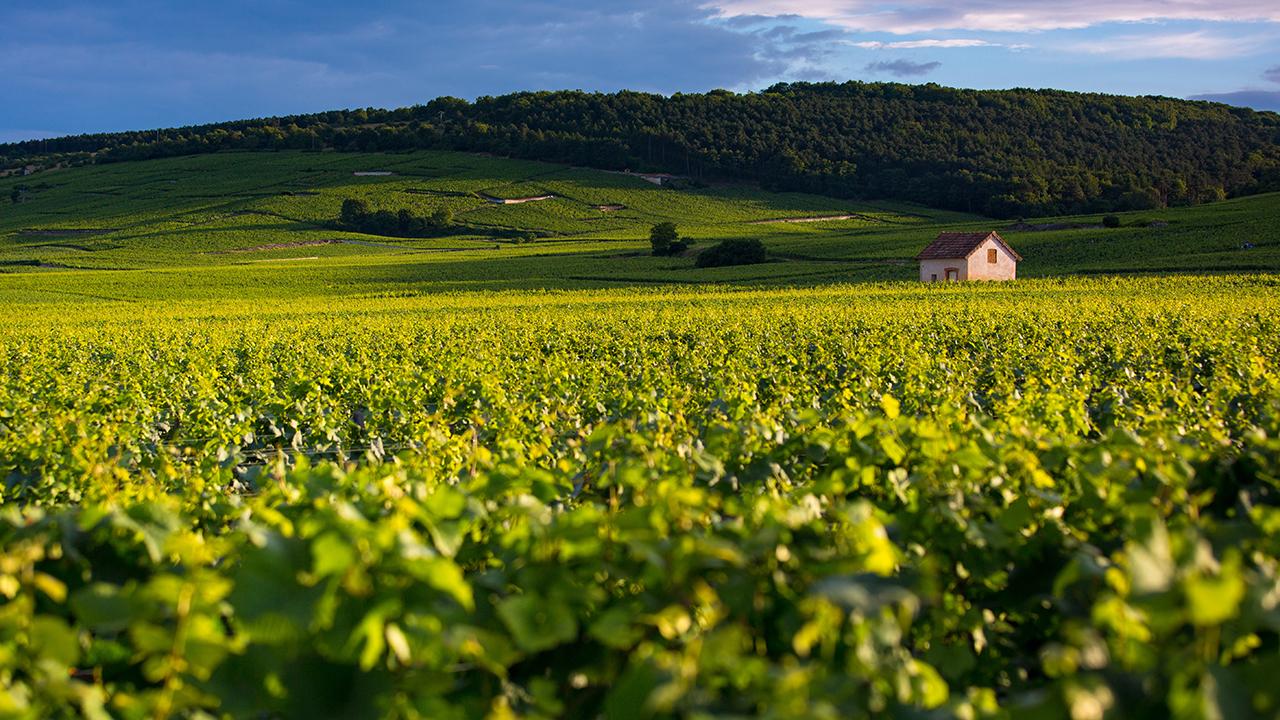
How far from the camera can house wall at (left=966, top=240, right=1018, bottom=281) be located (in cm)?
6006

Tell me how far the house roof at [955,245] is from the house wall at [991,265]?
34cm

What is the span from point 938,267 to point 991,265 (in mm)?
3990

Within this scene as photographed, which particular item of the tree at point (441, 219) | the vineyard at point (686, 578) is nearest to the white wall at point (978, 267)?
the vineyard at point (686, 578)

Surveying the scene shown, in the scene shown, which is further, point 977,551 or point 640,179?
point 640,179

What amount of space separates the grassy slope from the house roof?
2.56 meters

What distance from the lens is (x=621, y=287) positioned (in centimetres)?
5953

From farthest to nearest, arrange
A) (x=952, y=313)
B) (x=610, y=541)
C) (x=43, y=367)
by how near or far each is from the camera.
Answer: (x=952, y=313)
(x=43, y=367)
(x=610, y=541)

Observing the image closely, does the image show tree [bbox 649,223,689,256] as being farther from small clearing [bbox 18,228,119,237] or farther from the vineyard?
the vineyard

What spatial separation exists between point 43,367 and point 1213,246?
62.0 metres

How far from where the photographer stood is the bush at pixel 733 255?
233ft

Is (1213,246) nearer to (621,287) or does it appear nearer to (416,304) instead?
(621,287)

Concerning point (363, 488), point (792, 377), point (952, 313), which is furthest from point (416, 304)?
point (363, 488)

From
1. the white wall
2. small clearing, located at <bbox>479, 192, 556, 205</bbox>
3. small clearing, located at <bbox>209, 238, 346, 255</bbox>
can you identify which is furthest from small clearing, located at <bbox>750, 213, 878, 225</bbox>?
the white wall

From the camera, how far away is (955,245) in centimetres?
6169
